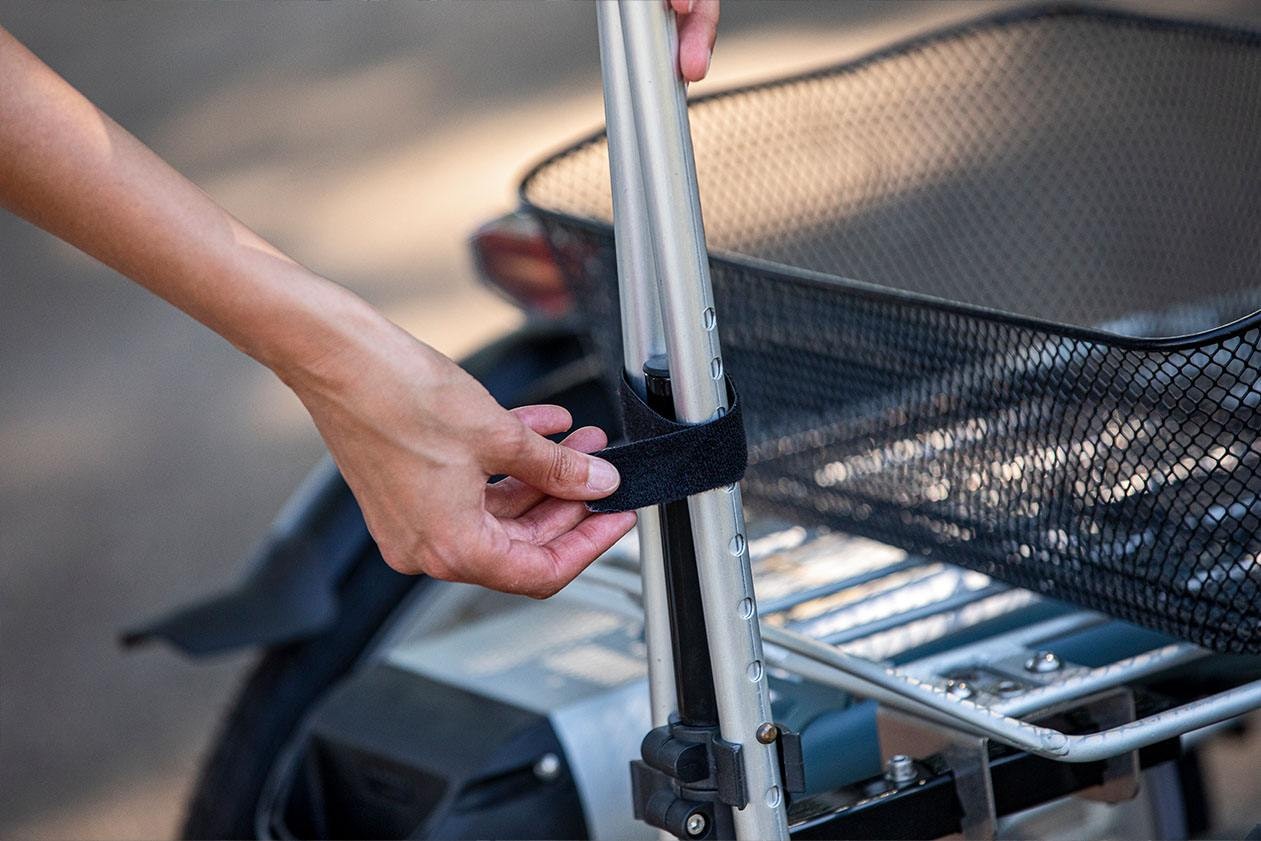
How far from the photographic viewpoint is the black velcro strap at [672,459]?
2.62 feet

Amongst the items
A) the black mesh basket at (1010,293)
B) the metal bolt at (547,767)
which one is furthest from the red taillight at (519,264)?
the metal bolt at (547,767)

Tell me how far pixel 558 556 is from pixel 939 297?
0.68 metres

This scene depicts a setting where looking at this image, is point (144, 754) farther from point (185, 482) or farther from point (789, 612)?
point (789, 612)

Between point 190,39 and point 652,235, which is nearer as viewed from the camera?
→ point 652,235

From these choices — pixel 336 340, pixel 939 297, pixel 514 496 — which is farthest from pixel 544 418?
pixel 939 297

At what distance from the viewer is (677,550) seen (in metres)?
0.86

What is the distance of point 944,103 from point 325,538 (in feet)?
2.58

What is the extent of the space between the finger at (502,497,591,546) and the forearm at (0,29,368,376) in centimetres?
15

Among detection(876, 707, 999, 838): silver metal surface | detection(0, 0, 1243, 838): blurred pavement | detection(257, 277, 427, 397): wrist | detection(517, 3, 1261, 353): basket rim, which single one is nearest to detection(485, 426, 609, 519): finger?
detection(257, 277, 427, 397): wrist

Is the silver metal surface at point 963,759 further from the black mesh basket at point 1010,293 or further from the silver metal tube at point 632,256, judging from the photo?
the silver metal tube at point 632,256

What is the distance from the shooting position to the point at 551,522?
33.2 inches

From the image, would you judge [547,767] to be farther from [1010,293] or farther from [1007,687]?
[1010,293]

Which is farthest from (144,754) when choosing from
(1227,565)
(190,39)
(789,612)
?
(190,39)

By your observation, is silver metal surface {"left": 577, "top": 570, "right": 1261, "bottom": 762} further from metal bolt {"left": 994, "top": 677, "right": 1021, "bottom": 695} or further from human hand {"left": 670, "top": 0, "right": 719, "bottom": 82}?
human hand {"left": 670, "top": 0, "right": 719, "bottom": 82}
